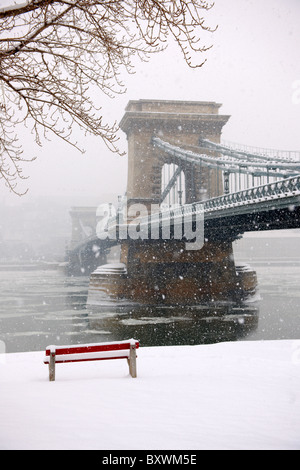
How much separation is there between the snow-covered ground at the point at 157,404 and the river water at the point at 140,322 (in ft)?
29.6

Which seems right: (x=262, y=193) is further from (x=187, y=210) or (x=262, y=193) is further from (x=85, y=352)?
(x=85, y=352)

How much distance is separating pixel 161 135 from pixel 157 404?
31.5 meters

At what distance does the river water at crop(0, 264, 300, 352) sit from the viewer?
54.0 feet

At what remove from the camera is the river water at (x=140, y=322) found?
1647 cm

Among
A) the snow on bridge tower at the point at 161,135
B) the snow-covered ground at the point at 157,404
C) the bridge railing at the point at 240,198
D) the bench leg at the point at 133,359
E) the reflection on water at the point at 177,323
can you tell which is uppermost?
the snow on bridge tower at the point at 161,135

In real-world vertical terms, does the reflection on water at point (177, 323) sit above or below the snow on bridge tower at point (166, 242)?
below

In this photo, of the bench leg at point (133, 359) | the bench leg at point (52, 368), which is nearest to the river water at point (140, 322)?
the bench leg at point (52, 368)

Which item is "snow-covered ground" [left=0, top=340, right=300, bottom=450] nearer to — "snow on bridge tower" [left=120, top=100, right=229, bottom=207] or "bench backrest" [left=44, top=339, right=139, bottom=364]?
"bench backrest" [left=44, top=339, right=139, bottom=364]

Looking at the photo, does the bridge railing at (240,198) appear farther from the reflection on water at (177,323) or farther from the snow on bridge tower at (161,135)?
the snow on bridge tower at (161,135)

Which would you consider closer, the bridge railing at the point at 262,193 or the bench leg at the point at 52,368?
the bench leg at the point at 52,368

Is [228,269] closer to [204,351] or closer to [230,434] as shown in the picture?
[204,351]

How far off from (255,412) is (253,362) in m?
2.43

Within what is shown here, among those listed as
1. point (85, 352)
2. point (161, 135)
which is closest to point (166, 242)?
point (161, 135)
